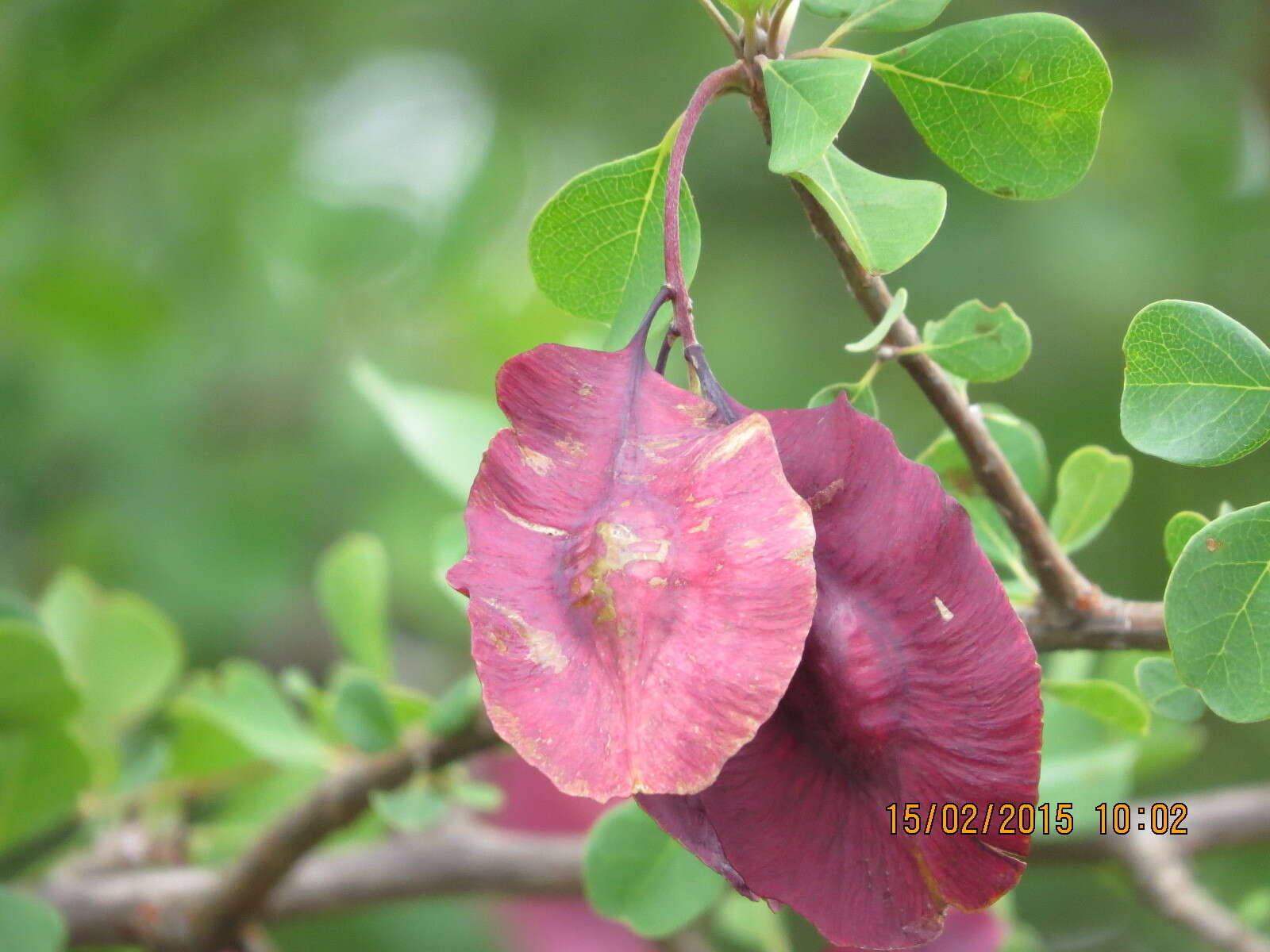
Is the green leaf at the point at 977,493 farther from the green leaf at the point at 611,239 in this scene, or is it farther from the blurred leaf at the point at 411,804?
the blurred leaf at the point at 411,804

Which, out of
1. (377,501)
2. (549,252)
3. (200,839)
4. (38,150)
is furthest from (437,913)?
(549,252)

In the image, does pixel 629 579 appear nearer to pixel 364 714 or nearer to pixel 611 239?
pixel 611 239

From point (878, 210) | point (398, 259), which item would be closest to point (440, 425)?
point (878, 210)

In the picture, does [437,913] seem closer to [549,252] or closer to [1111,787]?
[1111,787]

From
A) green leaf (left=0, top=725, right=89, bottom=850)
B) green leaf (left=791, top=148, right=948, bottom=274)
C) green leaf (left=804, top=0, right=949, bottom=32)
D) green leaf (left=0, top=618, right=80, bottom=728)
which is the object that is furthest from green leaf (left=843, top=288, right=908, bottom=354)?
green leaf (left=0, top=725, right=89, bottom=850)

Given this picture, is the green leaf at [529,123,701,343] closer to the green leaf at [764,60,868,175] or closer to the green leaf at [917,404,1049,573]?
the green leaf at [764,60,868,175]

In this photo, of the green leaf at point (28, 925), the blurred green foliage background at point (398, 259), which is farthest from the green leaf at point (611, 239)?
the blurred green foliage background at point (398, 259)
